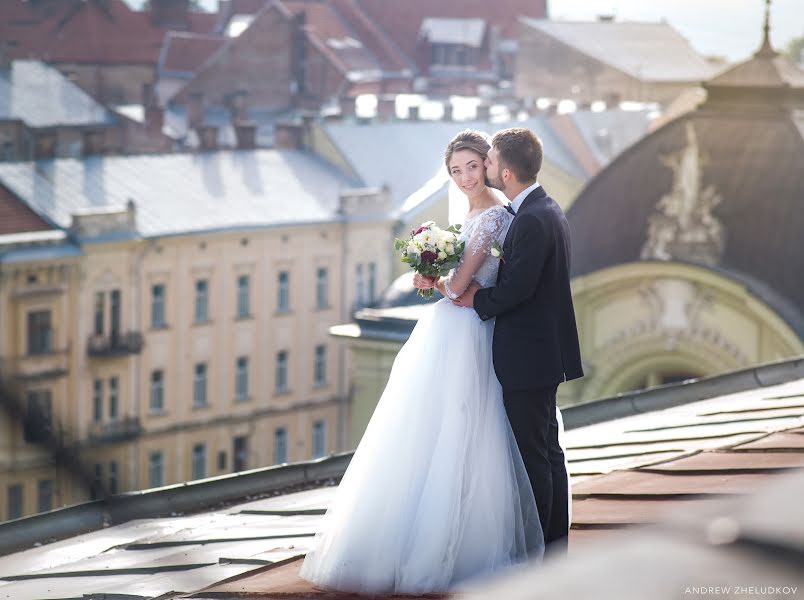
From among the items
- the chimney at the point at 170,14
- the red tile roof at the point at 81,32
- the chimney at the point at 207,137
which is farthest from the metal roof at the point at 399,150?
the chimney at the point at 170,14

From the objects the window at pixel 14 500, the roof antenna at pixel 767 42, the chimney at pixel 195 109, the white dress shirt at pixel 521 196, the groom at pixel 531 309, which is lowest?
the window at pixel 14 500

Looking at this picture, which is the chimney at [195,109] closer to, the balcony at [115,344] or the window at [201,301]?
the window at [201,301]

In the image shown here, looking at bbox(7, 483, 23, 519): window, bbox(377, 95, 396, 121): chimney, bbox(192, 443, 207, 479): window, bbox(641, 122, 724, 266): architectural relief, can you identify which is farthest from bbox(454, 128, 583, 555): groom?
bbox(377, 95, 396, 121): chimney

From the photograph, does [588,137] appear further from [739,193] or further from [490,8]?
[739,193]

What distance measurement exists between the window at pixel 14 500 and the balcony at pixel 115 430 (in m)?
2.60

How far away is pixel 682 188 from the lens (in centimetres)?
2598

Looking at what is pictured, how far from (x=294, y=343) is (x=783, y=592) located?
4900cm

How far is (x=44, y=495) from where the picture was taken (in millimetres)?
43000

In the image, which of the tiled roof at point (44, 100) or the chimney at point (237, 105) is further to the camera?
the chimney at point (237, 105)

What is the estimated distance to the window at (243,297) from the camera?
1945 inches

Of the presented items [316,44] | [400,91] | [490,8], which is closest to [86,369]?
A: [316,44]

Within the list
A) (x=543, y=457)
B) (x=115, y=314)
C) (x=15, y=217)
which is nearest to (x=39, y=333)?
(x=115, y=314)

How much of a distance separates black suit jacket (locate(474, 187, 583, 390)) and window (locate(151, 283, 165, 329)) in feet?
135

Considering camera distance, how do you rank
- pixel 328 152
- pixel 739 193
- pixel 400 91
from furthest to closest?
1. pixel 400 91
2. pixel 328 152
3. pixel 739 193
